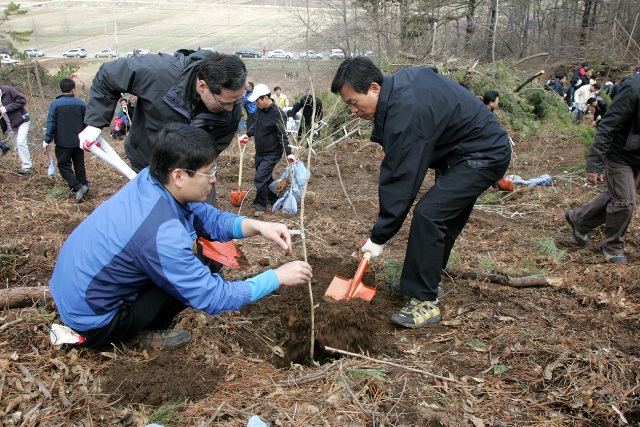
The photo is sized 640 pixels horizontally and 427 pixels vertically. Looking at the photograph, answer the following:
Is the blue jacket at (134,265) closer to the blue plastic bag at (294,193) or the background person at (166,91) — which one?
the background person at (166,91)

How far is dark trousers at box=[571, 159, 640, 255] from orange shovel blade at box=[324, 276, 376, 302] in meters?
2.55

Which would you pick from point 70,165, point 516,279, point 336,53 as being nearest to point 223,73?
point 516,279

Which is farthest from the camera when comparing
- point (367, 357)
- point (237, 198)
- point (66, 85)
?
point (66, 85)

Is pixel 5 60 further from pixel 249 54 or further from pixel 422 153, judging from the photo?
pixel 422 153

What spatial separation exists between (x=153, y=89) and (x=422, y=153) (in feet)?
6.13

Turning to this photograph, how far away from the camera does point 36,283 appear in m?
3.54

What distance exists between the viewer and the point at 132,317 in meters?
2.52

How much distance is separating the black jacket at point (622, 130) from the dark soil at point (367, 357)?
37.6 inches

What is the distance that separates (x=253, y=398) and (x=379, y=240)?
51.1 inches

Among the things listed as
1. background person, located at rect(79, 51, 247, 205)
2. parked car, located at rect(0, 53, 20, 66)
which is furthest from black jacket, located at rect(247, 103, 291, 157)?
parked car, located at rect(0, 53, 20, 66)

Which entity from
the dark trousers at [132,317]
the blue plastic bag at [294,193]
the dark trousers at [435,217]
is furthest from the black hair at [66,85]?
the dark trousers at [435,217]

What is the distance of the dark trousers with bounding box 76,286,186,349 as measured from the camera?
2498mm

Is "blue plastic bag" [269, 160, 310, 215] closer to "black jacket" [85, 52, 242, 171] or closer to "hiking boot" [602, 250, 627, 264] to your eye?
"black jacket" [85, 52, 242, 171]

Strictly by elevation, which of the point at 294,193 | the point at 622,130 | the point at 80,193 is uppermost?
the point at 622,130
